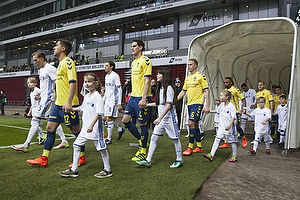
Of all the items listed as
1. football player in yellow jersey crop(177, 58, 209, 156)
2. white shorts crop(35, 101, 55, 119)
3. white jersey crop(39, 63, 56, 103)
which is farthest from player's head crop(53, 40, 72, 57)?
football player in yellow jersey crop(177, 58, 209, 156)

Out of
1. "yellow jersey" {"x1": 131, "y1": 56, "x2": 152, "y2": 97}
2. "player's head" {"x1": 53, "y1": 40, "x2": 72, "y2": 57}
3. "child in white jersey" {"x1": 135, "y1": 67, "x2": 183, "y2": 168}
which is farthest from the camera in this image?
"yellow jersey" {"x1": 131, "y1": 56, "x2": 152, "y2": 97}

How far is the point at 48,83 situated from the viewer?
428 cm

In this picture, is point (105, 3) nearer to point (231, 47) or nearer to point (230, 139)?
point (231, 47)

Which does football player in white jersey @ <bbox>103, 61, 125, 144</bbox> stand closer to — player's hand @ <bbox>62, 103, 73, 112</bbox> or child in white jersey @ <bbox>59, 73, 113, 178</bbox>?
player's hand @ <bbox>62, 103, 73, 112</bbox>

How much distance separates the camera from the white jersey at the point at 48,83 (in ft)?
13.9

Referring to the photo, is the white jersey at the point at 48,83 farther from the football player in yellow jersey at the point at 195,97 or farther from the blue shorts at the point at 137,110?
the football player in yellow jersey at the point at 195,97

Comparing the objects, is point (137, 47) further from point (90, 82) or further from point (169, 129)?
point (169, 129)

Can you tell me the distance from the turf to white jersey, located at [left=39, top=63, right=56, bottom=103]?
3.76 feet

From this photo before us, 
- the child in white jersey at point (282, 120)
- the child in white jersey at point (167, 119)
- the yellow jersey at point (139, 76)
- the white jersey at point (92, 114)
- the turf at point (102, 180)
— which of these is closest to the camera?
the turf at point (102, 180)

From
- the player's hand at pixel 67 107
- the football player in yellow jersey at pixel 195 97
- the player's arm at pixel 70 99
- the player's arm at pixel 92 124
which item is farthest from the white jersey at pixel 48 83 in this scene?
the football player in yellow jersey at pixel 195 97

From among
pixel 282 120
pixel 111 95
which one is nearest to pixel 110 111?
pixel 111 95

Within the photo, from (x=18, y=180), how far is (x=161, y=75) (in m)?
2.57

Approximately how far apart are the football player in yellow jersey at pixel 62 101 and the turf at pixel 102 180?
0.97 feet

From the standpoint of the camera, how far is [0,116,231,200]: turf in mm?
2500
